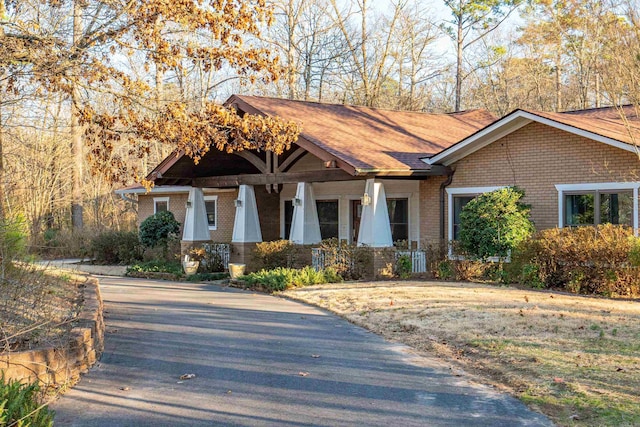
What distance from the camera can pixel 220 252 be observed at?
22797 mm

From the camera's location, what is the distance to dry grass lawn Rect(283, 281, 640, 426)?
672 cm

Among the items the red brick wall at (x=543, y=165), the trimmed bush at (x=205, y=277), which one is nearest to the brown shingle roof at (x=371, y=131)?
the red brick wall at (x=543, y=165)

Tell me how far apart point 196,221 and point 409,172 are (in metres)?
8.76

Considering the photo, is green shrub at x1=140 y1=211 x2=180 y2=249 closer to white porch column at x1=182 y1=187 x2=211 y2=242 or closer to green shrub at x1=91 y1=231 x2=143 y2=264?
green shrub at x1=91 y1=231 x2=143 y2=264

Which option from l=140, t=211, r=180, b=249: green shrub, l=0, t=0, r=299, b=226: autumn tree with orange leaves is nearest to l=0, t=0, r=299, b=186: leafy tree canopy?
l=0, t=0, r=299, b=226: autumn tree with orange leaves

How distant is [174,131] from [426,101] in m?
33.9

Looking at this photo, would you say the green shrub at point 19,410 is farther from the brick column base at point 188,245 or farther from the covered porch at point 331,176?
the brick column base at point 188,245

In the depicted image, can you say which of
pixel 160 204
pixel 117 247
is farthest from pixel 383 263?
pixel 160 204

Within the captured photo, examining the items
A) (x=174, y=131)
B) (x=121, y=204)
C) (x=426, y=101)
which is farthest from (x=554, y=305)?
(x=121, y=204)

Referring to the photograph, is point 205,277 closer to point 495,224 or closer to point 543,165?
point 495,224

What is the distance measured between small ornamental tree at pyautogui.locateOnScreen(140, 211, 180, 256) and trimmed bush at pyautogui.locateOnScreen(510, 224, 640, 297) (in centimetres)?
1473

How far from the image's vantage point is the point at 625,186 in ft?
50.8

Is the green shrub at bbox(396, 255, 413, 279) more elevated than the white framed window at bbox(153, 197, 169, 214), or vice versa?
the white framed window at bbox(153, 197, 169, 214)

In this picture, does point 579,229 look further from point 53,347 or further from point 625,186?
point 53,347
